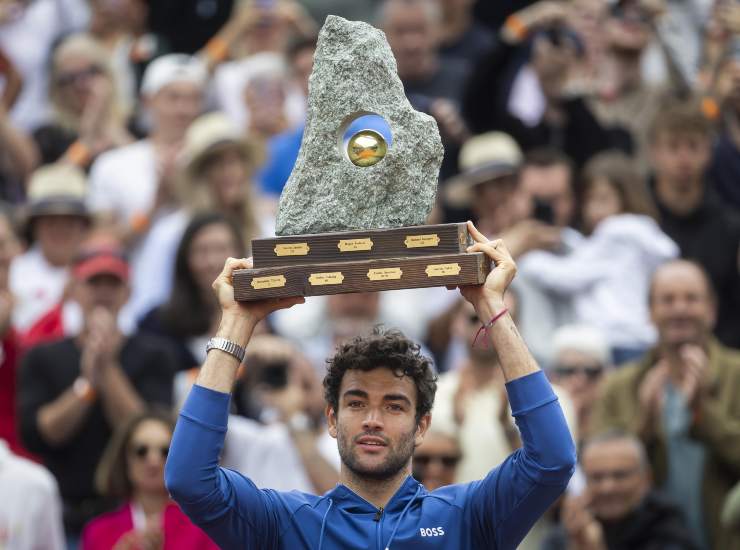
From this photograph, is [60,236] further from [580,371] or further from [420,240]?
[420,240]

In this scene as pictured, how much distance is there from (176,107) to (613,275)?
11.8 feet

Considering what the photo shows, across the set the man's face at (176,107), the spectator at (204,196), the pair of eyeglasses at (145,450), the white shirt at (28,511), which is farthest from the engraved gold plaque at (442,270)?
the man's face at (176,107)

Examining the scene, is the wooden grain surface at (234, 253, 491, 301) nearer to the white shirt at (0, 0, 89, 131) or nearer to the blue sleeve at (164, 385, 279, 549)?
the blue sleeve at (164, 385, 279, 549)

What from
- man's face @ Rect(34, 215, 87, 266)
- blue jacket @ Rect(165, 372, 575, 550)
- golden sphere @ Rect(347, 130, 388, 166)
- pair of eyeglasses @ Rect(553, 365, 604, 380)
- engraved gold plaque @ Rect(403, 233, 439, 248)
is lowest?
blue jacket @ Rect(165, 372, 575, 550)

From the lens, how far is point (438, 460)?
9.29 m

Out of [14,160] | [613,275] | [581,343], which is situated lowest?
[581,343]

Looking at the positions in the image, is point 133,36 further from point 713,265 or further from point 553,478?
point 553,478

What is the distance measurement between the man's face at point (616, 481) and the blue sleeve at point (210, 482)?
11.6 feet

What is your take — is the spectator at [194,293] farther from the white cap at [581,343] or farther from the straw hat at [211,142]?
the white cap at [581,343]

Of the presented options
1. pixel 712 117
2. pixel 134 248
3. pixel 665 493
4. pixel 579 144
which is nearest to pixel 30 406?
pixel 134 248

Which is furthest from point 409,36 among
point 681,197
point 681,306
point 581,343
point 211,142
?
point 681,306

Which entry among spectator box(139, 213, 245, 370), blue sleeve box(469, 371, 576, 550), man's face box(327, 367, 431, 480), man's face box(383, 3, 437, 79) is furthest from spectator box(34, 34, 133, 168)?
blue sleeve box(469, 371, 576, 550)

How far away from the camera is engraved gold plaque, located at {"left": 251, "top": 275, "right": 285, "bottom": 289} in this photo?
6416 mm

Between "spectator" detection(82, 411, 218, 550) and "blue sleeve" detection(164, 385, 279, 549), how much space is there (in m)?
2.81
